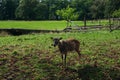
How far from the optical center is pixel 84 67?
12.3 meters

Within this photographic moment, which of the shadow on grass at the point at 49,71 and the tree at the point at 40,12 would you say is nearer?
the shadow on grass at the point at 49,71

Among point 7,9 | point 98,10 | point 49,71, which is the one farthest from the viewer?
point 7,9

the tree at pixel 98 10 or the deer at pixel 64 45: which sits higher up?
the deer at pixel 64 45

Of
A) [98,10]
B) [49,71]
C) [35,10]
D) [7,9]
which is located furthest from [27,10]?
[49,71]

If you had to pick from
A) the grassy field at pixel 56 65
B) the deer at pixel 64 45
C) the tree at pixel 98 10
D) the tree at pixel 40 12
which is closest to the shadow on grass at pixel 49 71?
the grassy field at pixel 56 65

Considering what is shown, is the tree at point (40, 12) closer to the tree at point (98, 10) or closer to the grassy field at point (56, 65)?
the tree at point (98, 10)

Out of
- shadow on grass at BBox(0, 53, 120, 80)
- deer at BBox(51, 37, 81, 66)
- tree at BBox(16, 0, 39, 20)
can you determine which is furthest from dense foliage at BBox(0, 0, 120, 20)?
shadow on grass at BBox(0, 53, 120, 80)

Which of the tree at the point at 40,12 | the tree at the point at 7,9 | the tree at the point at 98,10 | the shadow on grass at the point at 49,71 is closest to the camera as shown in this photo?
the shadow on grass at the point at 49,71

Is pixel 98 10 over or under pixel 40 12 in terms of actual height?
over

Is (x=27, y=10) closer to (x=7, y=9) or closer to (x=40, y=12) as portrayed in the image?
(x=40, y=12)

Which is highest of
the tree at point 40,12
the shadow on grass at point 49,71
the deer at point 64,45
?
the deer at point 64,45

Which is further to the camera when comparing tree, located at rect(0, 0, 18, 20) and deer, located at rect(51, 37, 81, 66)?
tree, located at rect(0, 0, 18, 20)

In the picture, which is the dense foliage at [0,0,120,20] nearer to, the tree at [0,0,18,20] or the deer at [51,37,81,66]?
the tree at [0,0,18,20]

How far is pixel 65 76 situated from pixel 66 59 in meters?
2.16
